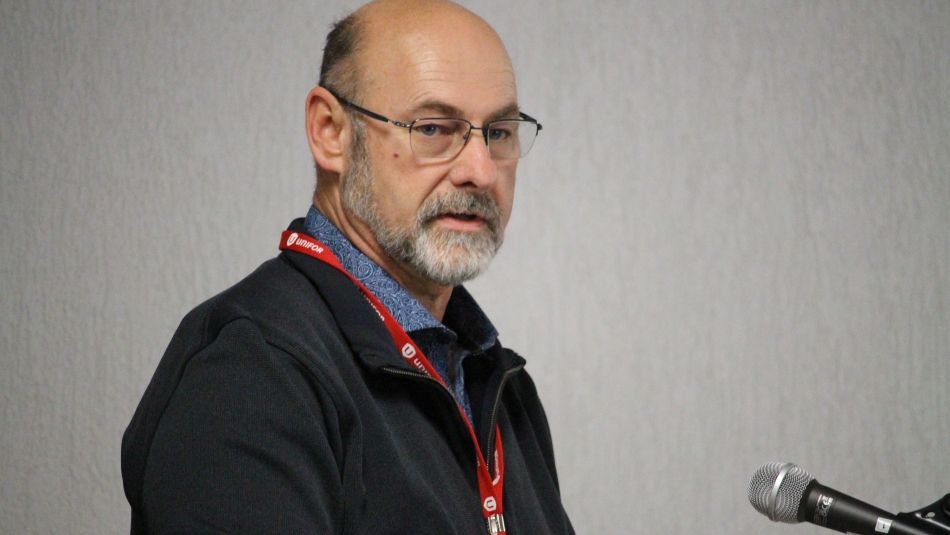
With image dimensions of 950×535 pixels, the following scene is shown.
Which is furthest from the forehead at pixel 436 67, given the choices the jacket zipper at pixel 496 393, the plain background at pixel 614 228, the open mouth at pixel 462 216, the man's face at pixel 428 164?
the plain background at pixel 614 228

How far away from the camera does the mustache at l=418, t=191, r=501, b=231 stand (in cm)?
118

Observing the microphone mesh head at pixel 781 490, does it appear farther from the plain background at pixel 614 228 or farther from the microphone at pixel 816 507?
the plain background at pixel 614 228

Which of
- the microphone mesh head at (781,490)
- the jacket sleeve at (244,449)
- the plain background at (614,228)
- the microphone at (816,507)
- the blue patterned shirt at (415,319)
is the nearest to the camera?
the jacket sleeve at (244,449)

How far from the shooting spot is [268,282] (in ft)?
3.55

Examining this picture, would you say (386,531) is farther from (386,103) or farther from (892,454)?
(892,454)

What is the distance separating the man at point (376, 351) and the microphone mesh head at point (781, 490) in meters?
0.26

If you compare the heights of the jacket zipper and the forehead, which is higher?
the forehead

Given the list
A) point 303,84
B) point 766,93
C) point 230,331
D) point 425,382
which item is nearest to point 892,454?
point 766,93

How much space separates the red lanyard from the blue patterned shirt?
0.03 meters

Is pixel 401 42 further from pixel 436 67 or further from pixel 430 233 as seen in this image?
pixel 430 233

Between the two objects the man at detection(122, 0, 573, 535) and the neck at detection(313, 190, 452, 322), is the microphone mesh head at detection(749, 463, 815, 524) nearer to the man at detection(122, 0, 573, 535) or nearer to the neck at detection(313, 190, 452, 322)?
the man at detection(122, 0, 573, 535)

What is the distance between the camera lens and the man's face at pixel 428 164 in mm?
1172

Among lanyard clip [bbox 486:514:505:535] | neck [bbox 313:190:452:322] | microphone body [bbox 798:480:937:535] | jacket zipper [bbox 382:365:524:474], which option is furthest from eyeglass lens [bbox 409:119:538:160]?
microphone body [bbox 798:480:937:535]

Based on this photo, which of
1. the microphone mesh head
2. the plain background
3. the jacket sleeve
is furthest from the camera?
the plain background
